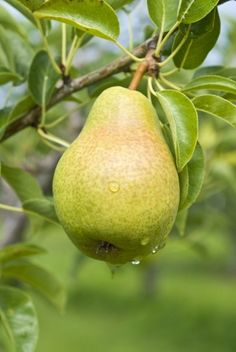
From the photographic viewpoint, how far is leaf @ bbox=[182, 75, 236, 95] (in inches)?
39.5

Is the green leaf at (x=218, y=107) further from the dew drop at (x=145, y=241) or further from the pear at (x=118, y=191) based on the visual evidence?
the dew drop at (x=145, y=241)

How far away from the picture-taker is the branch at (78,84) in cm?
116

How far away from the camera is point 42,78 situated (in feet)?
4.38

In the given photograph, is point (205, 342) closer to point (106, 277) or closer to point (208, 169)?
point (106, 277)

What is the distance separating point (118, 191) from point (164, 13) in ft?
0.99

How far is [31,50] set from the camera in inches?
60.9

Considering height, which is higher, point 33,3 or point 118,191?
point 33,3

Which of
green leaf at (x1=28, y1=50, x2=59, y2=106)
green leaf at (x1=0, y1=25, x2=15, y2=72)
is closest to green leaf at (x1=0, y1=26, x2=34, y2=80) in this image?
green leaf at (x1=0, y1=25, x2=15, y2=72)

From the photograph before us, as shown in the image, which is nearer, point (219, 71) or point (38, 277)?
point (219, 71)

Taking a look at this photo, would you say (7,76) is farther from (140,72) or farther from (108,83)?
(140,72)

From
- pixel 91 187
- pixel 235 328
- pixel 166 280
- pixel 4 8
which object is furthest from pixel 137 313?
pixel 91 187

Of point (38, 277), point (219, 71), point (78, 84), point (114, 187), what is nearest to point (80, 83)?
point (78, 84)

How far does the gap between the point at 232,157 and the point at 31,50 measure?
119 cm

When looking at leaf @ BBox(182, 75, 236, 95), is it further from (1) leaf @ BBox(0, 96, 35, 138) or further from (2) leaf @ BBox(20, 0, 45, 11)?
(1) leaf @ BBox(0, 96, 35, 138)
